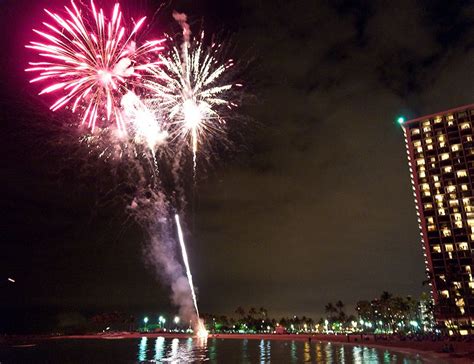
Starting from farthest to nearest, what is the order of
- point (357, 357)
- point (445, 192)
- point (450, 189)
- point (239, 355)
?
point (445, 192), point (450, 189), point (239, 355), point (357, 357)

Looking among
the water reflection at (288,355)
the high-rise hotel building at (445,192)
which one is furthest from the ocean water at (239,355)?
the high-rise hotel building at (445,192)

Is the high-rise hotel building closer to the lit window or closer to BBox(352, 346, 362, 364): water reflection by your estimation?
the lit window

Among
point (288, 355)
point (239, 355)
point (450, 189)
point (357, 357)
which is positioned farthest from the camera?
point (450, 189)

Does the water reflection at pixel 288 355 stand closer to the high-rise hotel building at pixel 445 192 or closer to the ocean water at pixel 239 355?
the ocean water at pixel 239 355

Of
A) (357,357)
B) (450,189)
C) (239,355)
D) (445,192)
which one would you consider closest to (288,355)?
(239,355)

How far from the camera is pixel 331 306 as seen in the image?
603 feet

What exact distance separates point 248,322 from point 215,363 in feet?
508

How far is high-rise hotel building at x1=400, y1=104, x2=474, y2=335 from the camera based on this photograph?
111 meters

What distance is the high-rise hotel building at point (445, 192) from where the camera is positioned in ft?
365

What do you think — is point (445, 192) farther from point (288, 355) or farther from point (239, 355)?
point (239, 355)

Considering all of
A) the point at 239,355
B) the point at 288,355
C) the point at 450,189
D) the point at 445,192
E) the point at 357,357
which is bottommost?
the point at 239,355

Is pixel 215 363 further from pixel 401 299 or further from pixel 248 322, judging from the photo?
pixel 248 322

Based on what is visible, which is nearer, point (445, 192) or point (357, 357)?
point (357, 357)

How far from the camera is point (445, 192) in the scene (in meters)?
120
